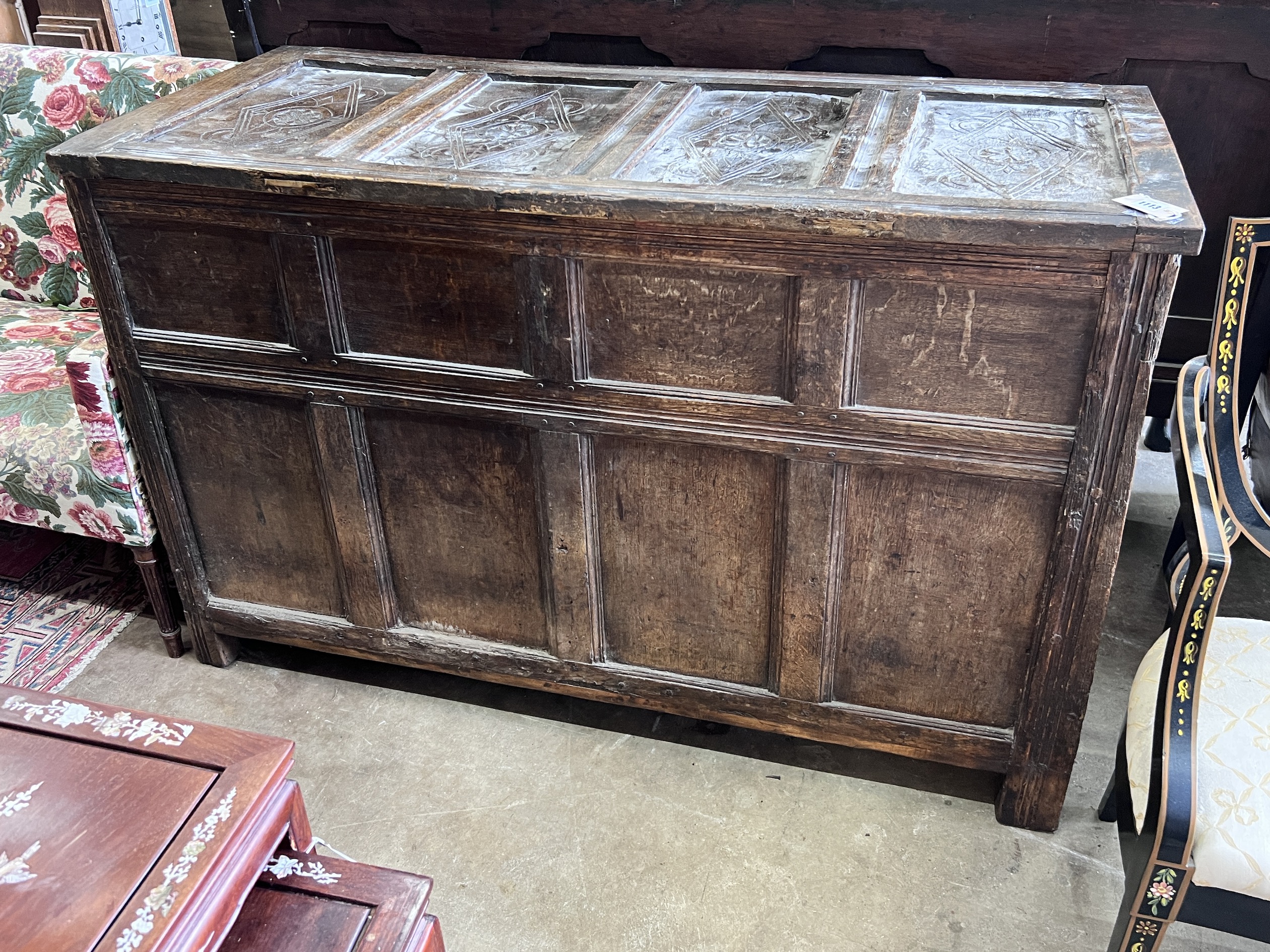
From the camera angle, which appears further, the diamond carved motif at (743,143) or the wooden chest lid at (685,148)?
the diamond carved motif at (743,143)

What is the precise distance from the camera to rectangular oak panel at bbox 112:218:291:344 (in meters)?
1.77

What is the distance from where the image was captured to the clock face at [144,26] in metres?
3.14

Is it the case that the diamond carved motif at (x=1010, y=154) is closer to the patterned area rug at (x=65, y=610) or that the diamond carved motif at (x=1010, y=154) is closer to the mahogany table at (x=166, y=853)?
the mahogany table at (x=166, y=853)

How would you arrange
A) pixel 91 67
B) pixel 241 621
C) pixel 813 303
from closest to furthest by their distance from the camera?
pixel 813 303, pixel 241 621, pixel 91 67

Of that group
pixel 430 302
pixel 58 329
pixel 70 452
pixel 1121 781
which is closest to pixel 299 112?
pixel 430 302

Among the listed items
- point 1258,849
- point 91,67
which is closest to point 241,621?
point 91,67

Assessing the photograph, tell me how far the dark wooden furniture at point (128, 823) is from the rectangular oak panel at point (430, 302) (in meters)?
0.70

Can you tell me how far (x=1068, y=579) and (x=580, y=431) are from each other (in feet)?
2.57

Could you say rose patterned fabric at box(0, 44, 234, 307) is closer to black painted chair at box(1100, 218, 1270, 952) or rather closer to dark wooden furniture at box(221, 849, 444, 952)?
dark wooden furniture at box(221, 849, 444, 952)

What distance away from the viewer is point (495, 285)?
1670mm

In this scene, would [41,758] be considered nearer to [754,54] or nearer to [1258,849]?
[1258,849]

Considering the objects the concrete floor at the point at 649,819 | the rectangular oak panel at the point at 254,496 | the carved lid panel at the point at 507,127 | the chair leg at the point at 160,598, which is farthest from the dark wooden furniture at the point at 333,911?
the chair leg at the point at 160,598

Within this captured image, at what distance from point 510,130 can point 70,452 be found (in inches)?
42.8

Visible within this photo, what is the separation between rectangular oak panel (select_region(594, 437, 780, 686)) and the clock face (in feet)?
7.74
